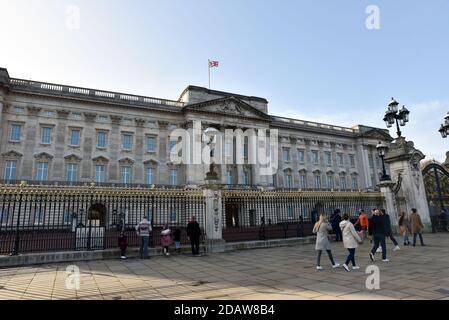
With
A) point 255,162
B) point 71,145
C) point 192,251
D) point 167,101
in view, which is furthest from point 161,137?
point 192,251

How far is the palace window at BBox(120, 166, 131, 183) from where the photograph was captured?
120 feet

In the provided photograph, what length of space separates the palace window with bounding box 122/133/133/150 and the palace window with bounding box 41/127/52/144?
8.50 metres

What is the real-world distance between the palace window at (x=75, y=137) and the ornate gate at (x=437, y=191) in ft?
117

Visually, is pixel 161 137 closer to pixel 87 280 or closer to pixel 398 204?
pixel 398 204

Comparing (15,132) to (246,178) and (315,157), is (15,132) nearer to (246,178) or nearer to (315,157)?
(246,178)

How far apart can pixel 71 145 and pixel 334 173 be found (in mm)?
45105

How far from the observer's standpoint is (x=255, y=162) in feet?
144

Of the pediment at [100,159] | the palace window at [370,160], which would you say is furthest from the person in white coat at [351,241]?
the palace window at [370,160]

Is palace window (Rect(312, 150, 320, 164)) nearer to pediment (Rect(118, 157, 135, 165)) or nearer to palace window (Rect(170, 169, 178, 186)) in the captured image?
palace window (Rect(170, 169, 178, 186))

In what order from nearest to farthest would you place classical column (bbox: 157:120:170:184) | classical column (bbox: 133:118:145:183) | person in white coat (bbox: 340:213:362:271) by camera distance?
person in white coat (bbox: 340:213:362:271), classical column (bbox: 133:118:145:183), classical column (bbox: 157:120:170:184)

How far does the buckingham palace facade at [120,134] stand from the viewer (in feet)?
106
